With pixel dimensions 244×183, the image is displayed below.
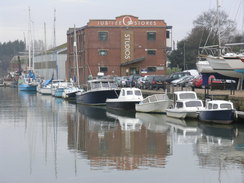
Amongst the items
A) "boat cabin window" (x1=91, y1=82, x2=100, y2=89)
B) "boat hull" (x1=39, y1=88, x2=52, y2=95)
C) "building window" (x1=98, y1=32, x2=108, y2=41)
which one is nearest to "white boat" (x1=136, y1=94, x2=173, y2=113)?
"boat cabin window" (x1=91, y1=82, x2=100, y2=89)

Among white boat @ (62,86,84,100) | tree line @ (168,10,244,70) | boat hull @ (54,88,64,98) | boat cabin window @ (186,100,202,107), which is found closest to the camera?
boat cabin window @ (186,100,202,107)

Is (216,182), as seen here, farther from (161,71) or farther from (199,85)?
(161,71)

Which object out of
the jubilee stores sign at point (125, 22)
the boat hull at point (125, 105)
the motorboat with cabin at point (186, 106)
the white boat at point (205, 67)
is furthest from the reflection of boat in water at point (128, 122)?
the jubilee stores sign at point (125, 22)

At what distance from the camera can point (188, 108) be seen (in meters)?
42.3

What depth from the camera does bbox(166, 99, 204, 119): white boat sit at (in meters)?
41.8

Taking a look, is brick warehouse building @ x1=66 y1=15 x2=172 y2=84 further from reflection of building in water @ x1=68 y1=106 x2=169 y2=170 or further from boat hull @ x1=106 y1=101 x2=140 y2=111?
reflection of building in water @ x1=68 y1=106 x2=169 y2=170

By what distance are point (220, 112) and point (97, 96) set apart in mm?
22669

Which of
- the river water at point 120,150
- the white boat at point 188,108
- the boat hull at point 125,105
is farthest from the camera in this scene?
the boat hull at point 125,105

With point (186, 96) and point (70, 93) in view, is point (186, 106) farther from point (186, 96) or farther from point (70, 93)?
point (70, 93)

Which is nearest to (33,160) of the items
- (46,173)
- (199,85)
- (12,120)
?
(46,173)

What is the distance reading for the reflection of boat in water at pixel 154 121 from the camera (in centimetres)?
3985

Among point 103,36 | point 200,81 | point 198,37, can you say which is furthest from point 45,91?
point 200,81

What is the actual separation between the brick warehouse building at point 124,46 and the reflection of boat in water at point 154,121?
1648 inches

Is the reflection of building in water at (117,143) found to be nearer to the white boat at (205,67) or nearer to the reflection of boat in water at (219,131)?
the reflection of boat in water at (219,131)
